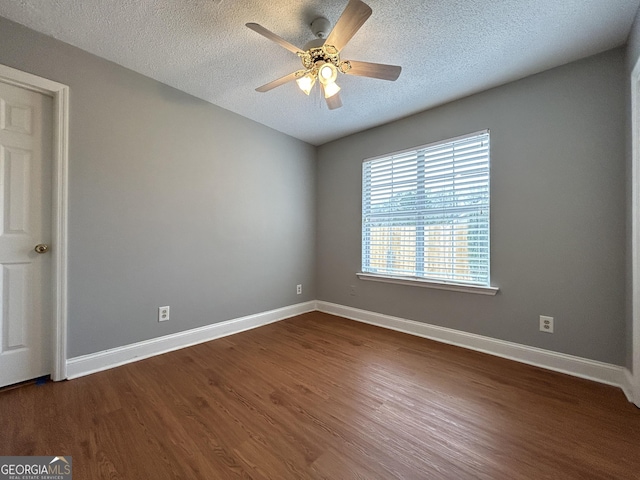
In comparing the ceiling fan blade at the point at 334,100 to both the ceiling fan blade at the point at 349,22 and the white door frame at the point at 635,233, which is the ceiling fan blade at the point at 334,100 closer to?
the ceiling fan blade at the point at 349,22

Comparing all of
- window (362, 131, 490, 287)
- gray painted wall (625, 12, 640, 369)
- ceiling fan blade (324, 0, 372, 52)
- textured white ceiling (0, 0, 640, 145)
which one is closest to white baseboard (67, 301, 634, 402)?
gray painted wall (625, 12, 640, 369)

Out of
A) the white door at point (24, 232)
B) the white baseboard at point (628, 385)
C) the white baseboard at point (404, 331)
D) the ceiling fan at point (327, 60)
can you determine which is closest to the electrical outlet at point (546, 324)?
the white baseboard at point (404, 331)

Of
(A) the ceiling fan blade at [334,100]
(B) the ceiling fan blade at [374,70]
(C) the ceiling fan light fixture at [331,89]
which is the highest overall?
(B) the ceiling fan blade at [374,70]

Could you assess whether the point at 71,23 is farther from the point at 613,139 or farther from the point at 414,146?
the point at 613,139

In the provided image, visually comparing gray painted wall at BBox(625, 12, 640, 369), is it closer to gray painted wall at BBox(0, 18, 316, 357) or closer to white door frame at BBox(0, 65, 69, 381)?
gray painted wall at BBox(0, 18, 316, 357)

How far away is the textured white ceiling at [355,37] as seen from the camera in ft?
5.05

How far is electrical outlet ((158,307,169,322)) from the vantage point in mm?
2332

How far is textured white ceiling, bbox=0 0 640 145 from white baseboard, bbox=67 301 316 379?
7.70 ft

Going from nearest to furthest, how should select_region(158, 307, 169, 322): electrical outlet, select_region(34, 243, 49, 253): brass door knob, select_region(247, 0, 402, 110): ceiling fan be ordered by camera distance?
1. select_region(247, 0, 402, 110): ceiling fan
2. select_region(34, 243, 49, 253): brass door knob
3. select_region(158, 307, 169, 322): electrical outlet

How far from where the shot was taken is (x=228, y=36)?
1763 millimetres

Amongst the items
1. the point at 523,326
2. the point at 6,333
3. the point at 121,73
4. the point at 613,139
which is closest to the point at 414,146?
the point at 613,139

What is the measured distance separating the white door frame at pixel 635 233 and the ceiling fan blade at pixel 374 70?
1.45 metres

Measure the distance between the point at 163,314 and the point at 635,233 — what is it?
3.61 meters

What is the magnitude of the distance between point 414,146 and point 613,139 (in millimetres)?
1510
